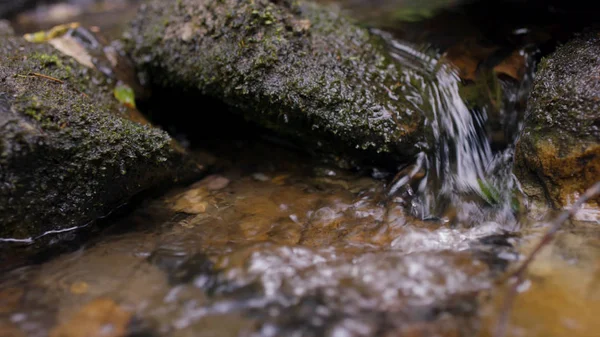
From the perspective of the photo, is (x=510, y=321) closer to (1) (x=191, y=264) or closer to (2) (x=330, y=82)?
(1) (x=191, y=264)

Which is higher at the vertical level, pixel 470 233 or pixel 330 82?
pixel 330 82

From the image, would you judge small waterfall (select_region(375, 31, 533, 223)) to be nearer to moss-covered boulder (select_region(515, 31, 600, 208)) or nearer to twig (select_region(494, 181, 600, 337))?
moss-covered boulder (select_region(515, 31, 600, 208))

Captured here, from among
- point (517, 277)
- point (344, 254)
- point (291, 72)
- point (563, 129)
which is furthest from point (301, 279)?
point (563, 129)

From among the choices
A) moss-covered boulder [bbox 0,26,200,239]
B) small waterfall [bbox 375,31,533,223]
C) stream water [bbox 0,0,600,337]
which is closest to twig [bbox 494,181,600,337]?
stream water [bbox 0,0,600,337]

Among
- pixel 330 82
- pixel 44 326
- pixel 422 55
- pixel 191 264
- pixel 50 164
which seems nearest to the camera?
pixel 44 326

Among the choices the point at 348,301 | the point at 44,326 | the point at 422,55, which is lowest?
the point at 44,326

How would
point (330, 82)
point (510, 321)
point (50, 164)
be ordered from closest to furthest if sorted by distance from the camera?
point (510, 321), point (50, 164), point (330, 82)

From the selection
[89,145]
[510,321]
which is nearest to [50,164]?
[89,145]

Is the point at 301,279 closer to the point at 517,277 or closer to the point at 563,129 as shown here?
the point at 517,277
